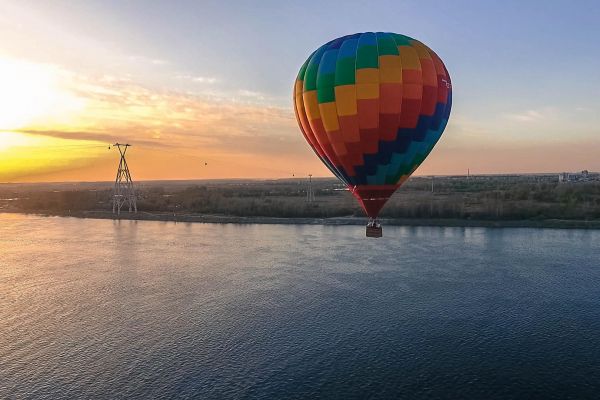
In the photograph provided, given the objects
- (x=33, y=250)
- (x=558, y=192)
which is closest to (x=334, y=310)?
(x=33, y=250)

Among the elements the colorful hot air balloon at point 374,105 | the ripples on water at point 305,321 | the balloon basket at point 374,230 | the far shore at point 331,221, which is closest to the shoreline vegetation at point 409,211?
the far shore at point 331,221

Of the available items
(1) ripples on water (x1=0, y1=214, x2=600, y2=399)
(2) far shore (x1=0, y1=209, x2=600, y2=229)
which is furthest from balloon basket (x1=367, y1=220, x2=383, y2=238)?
(2) far shore (x1=0, y1=209, x2=600, y2=229)

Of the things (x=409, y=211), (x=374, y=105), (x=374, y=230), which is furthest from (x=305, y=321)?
(x=409, y=211)

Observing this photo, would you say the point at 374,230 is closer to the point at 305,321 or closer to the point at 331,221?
the point at 305,321

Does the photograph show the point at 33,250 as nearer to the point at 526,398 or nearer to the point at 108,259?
the point at 108,259

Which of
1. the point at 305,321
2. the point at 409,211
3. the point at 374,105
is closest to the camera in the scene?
the point at 374,105

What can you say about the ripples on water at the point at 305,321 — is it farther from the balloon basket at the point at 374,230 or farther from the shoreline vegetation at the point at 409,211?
the shoreline vegetation at the point at 409,211
